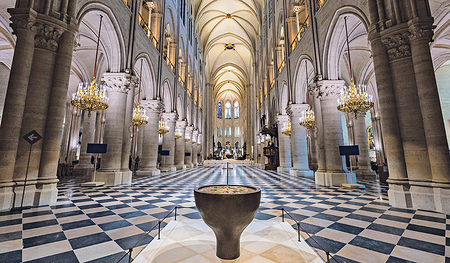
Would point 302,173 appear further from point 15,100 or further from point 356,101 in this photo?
point 15,100

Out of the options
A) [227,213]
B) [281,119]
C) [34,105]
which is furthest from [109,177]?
[281,119]

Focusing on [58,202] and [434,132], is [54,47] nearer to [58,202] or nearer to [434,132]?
[58,202]

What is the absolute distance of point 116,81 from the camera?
7.69 m

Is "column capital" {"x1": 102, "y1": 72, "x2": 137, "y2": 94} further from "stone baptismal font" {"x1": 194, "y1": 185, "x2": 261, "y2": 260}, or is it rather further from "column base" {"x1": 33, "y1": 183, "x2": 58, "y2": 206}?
"stone baptismal font" {"x1": 194, "y1": 185, "x2": 261, "y2": 260}

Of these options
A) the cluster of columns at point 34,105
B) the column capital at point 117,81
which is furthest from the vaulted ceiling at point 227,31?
the cluster of columns at point 34,105

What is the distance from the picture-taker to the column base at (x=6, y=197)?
369 cm

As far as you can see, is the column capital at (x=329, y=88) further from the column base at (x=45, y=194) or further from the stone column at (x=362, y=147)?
the column base at (x=45, y=194)

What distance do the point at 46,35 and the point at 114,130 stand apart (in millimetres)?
3754

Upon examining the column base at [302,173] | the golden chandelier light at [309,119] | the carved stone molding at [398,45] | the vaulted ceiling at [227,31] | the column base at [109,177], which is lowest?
the column base at [302,173]

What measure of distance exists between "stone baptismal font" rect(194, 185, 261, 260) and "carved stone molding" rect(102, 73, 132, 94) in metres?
7.33

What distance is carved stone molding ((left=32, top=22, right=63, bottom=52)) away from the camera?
4.40 meters

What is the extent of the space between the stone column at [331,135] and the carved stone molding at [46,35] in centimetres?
836

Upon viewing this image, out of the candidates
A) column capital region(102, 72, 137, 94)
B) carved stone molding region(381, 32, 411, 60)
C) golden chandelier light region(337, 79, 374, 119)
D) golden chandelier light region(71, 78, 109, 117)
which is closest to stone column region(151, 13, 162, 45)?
column capital region(102, 72, 137, 94)

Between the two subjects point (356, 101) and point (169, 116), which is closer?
point (356, 101)
